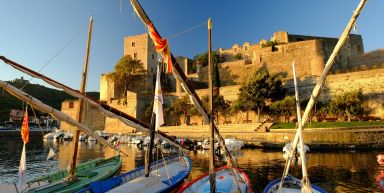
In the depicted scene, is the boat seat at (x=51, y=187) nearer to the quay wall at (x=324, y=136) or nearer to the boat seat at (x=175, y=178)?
the boat seat at (x=175, y=178)

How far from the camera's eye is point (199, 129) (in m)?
50.5

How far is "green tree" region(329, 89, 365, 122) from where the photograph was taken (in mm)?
38812

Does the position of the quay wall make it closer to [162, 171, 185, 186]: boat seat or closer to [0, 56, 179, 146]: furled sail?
[162, 171, 185, 186]: boat seat

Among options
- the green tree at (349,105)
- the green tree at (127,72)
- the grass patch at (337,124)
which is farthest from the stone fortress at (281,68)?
the grass patch at (337,124)

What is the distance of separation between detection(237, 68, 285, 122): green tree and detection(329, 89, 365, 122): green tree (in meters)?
9.19

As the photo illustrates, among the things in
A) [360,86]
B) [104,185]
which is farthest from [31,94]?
[104,185]

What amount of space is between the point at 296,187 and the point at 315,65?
4766 cm

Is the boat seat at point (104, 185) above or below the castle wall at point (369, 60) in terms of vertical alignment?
below

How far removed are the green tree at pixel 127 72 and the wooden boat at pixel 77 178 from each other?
48047 millimetres

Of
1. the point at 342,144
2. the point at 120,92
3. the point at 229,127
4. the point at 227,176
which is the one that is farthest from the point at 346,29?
the point at 120,92

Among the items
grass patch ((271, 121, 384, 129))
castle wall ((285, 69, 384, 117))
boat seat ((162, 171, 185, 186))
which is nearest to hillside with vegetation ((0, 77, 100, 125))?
castle wall ((285, 69, 384, 117))

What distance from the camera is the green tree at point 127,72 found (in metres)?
68.2

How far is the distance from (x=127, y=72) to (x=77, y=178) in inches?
2188

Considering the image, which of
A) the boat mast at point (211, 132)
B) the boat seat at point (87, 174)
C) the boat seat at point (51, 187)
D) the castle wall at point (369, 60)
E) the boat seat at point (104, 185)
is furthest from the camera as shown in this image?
the castle wall at point (369, 60)
